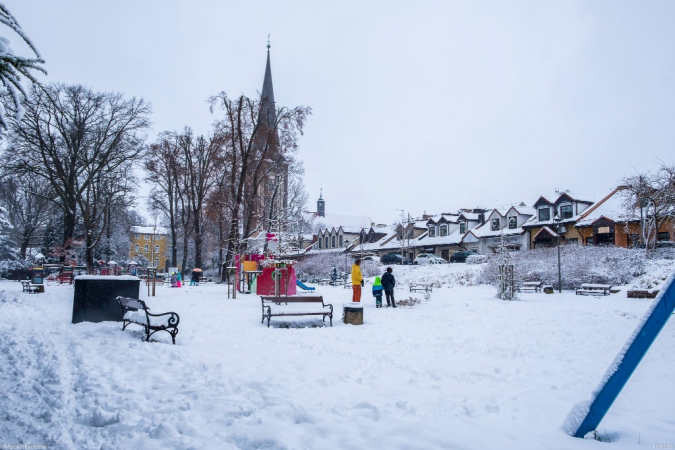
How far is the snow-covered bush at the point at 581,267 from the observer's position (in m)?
23.7

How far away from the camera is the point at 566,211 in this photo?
40688 millimetres

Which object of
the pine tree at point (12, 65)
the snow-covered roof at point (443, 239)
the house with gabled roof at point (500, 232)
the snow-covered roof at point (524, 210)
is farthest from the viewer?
the snow-covered roof at point (443, 239)

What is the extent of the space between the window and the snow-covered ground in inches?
1254

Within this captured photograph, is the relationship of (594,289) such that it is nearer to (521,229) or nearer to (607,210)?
(607,210)

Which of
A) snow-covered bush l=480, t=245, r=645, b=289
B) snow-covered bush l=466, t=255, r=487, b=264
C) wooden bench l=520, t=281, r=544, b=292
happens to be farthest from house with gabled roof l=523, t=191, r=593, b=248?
wooden bench l=520, t=281, r=544, b=292

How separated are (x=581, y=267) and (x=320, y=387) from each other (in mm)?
22609

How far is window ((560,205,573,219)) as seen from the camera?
4031cm

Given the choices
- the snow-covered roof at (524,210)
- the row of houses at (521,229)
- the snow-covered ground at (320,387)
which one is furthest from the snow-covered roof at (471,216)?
the snow-covered ground at (320,387)

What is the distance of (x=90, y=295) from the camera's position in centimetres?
1152

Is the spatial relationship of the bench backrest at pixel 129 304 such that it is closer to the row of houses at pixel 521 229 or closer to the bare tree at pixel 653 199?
the row of houses at pixel 521 229

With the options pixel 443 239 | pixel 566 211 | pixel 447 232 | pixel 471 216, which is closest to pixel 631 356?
pixel 566 211

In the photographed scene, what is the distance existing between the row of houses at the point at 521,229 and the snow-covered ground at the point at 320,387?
18674 mm

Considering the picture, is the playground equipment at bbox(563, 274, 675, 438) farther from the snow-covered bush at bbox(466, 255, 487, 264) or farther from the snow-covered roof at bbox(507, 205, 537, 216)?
the snow-covered roof at bbox(507, 205, 537, 216)

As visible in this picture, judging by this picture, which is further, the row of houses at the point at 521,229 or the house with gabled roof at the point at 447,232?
the house with gabled roof at the point at 447,232
